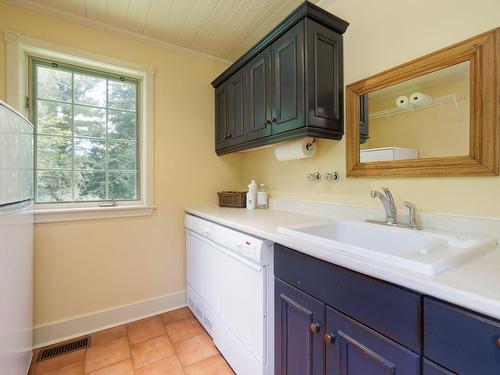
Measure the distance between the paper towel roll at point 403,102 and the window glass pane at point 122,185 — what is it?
2000 mm

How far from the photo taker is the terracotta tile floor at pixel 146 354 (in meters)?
1.50

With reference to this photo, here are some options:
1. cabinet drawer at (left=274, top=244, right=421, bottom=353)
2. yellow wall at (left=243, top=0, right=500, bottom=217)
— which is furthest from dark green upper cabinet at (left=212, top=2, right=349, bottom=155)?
cabinet drawer at (left=274, top=244, right=421, bottom=353)

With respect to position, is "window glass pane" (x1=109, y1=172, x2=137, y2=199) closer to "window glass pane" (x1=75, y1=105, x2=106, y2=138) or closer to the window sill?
the window sill

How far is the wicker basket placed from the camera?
7.21ft

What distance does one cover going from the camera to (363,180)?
145 cm

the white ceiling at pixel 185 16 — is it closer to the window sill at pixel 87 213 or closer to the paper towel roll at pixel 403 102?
the paper towel roll at pixel 403 102

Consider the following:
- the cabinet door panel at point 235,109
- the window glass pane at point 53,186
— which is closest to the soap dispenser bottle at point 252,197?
the cabinet door panel at point 235,109

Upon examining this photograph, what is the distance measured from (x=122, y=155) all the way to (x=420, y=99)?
2.11 metres

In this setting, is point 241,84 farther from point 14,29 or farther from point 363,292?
Result: point 363,292

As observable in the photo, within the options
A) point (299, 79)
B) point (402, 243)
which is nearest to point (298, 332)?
point (402, 243)

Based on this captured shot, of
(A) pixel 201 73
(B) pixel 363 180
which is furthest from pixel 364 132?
(A) pixel 201 73

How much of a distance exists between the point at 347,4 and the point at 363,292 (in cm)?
169

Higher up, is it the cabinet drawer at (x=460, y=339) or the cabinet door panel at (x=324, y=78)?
the cabinet door panel at (x=324, y=78)

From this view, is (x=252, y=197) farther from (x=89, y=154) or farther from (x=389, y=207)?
(x=89, y=154)
